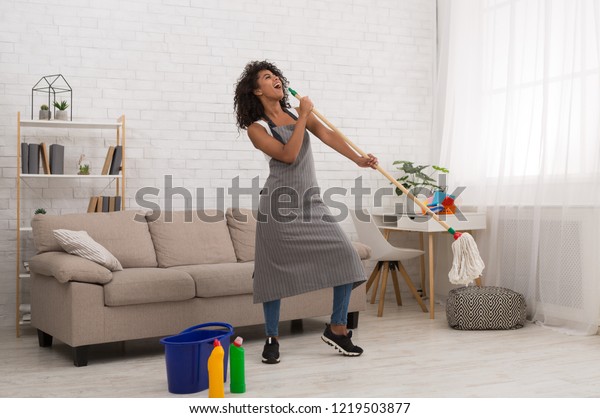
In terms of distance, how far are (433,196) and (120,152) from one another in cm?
228

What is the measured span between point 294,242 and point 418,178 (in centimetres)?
265

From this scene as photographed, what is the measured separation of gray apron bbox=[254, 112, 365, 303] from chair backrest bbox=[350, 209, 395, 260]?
1502 mm

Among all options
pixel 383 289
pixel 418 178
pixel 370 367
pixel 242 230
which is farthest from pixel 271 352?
pixel 418 178

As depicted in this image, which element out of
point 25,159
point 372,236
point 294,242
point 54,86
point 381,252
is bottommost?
point 381,252

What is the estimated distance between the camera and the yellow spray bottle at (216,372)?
2.80m

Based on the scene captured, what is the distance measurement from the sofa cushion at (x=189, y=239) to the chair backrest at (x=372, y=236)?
1.04m

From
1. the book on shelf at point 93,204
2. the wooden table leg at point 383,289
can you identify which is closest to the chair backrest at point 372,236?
the wooden table leg at point 383,289

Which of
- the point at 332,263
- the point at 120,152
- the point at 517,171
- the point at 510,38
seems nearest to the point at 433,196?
the point at 517,171

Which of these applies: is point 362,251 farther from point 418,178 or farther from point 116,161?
point 116,161

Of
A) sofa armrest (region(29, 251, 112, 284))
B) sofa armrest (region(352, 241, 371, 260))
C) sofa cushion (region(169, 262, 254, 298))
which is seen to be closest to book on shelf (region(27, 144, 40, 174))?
sofa armrest (region(29, 251, 112, 284))

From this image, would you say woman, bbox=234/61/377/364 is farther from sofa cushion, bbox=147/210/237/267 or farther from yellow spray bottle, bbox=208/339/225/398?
sofa cushion, bbox=147/210/237/267

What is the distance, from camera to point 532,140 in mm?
4648

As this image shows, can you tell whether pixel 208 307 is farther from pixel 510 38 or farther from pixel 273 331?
pixel 510 38

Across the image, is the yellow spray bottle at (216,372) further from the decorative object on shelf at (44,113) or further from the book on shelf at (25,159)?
the decorative object on shelf at (44,113)
